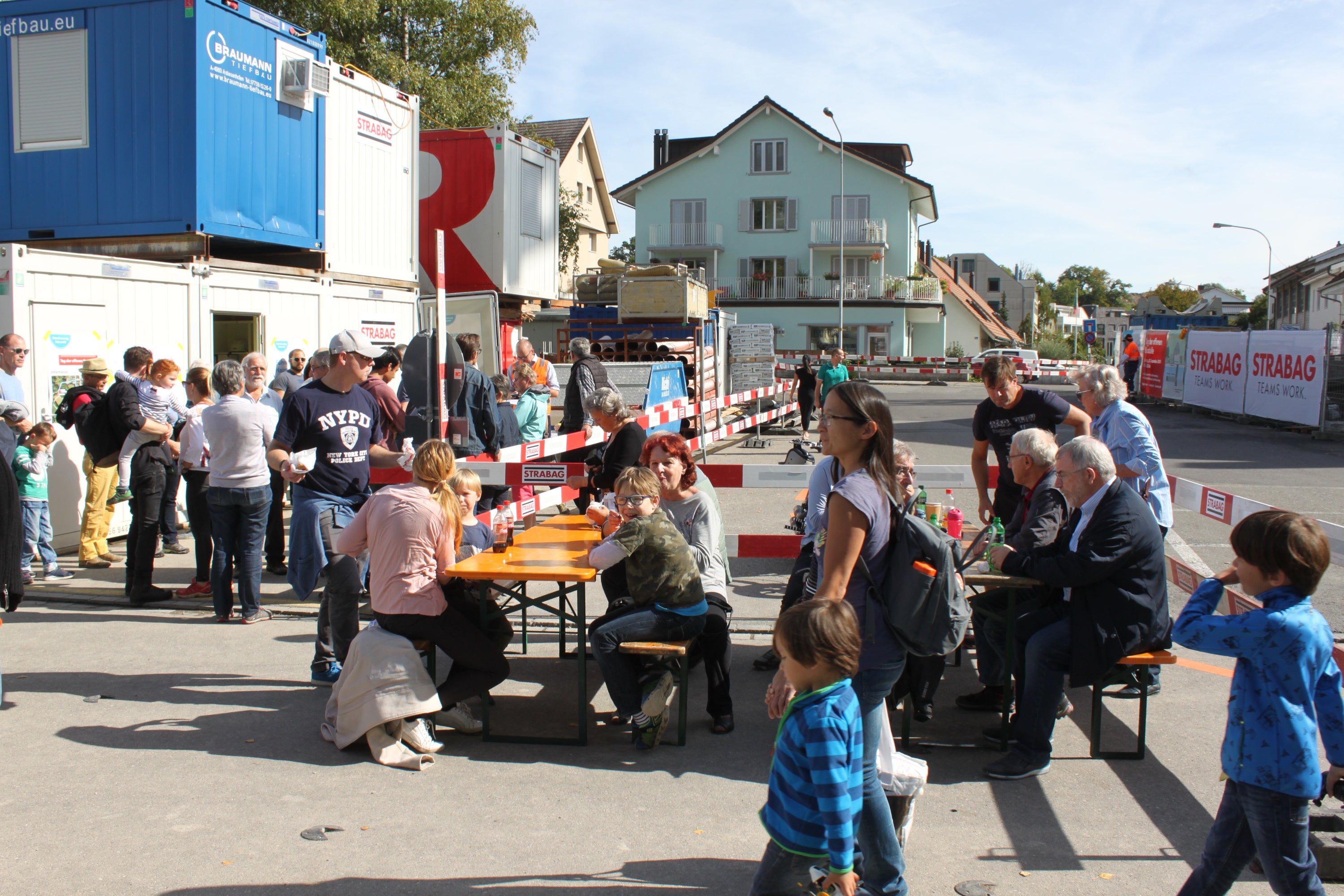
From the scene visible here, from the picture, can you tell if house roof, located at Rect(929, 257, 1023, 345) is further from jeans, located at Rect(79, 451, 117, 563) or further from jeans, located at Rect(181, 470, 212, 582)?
jeans, located at Rect(181, 470, 212, 582)

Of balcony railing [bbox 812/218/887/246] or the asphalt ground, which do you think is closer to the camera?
the asphalt ground

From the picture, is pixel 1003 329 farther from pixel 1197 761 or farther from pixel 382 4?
pixel 1197 761

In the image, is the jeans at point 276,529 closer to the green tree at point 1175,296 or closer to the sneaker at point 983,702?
the sneaker at point 983,702

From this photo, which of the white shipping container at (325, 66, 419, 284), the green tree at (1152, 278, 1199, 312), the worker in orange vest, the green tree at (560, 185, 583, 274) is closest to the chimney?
the green tree at (560, 185, 583, 274)

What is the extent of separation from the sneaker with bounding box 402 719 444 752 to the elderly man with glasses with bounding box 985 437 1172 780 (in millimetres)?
2491

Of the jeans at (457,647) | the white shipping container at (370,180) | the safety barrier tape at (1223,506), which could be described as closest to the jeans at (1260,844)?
the safety barrier tape at (1223,506)

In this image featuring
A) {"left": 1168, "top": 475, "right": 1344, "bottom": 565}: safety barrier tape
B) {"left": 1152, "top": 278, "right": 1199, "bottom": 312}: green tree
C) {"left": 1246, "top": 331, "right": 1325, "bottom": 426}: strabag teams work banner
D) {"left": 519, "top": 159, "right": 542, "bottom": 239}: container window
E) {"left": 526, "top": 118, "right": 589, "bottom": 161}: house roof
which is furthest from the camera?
{"left": 1152, "top": 278, "right": 1199, "bottom": 312}: green tree

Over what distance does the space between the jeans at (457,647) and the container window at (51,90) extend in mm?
8111

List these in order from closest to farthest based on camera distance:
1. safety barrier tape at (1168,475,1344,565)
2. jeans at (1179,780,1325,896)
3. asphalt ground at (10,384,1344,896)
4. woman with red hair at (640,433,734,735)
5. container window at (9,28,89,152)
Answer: jeans at (1179,780,1325,896)
asphalt ground at (10,384,1344,896)
safety barrier tape at (1168,475,1344,565)
woman with red hair at (640,433,734,735)
container window at (9,28,89,152)

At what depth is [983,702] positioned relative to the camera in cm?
525

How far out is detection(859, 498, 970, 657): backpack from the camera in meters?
3.36

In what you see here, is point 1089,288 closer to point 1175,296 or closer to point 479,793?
point 1175,296

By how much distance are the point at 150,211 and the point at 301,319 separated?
176cm

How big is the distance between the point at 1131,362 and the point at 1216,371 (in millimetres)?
6995
